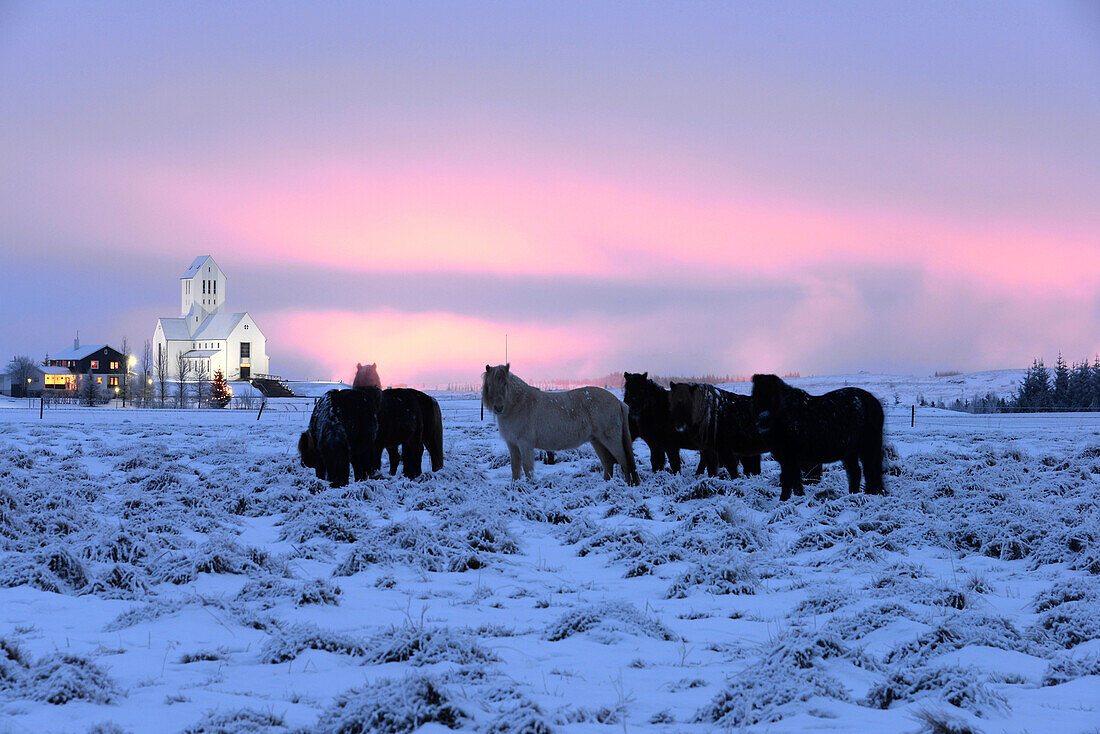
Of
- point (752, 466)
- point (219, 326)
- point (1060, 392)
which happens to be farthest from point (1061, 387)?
point (219, 326)

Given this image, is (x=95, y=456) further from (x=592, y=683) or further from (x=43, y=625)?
(x=592, y=683)

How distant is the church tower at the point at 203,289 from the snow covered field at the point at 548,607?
10160 cm

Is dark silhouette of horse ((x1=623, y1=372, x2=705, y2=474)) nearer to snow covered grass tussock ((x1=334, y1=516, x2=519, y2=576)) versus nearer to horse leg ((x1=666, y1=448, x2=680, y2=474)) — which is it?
horse leg ((x1=666, y1=448, x2=680, y2=474))

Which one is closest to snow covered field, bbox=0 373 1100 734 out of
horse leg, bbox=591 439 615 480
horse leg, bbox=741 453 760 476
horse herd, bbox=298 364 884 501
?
horse herd, bbox=298 364 884 501

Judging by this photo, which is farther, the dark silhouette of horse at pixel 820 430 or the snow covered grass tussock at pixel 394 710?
the dark silhouette of horse at pixel 820 430

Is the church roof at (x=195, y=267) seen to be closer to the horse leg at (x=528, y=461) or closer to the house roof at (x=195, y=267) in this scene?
the house roof at (x=195, y=267)

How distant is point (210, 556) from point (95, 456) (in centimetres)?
1241

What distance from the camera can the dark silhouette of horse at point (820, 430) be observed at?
11086 millimetres

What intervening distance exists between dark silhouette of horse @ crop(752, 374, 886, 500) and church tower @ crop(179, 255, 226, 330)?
10469 centimetres

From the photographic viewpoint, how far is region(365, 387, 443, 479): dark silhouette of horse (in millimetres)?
12781

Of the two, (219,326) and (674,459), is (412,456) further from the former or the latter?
(219,326)

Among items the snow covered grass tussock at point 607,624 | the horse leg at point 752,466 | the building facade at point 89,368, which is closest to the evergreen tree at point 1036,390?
the horse leg at point 752,466

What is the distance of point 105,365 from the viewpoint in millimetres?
108938

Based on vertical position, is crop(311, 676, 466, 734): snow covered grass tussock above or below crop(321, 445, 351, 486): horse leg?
below
